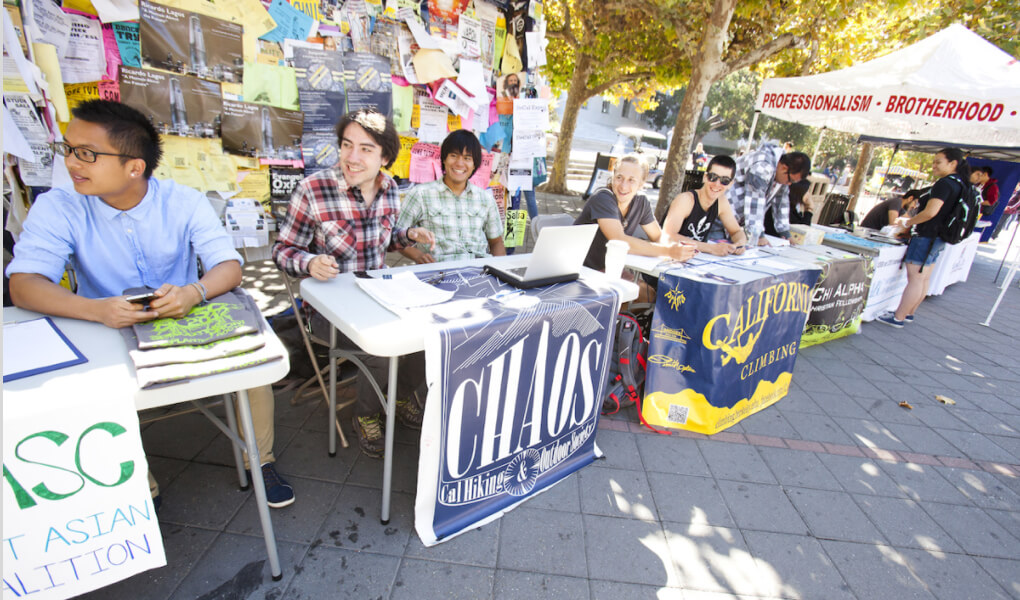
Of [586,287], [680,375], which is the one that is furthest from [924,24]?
[586,287]

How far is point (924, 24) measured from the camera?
7.80m

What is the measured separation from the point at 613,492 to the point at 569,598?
65 centimetres

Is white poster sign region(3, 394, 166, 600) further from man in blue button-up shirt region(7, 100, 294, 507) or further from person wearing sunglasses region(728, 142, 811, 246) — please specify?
person wearing sunglasses region(728, 142, 811, 246)

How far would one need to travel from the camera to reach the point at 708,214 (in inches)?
152

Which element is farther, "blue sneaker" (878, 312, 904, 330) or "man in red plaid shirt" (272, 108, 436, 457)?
"blue sneaker" (878, 312, 904, 330)

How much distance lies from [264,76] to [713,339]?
2.99 m

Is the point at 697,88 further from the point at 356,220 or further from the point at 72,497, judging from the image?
the point at 72,497

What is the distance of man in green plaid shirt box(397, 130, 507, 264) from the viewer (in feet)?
9.23

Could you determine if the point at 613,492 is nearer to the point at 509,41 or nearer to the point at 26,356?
the point at 26,356

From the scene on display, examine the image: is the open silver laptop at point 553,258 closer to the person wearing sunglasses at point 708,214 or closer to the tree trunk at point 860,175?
the person wearing sunglasses at point 708,214

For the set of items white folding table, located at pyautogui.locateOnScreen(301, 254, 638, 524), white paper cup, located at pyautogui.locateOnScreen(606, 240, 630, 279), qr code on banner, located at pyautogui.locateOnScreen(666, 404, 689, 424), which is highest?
white paper cup, located at pyautogui.locateOnScreen(606, 240, 630, 279)

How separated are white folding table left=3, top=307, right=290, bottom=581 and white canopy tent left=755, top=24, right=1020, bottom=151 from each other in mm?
5794

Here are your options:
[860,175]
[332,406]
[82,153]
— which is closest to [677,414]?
[332,406]

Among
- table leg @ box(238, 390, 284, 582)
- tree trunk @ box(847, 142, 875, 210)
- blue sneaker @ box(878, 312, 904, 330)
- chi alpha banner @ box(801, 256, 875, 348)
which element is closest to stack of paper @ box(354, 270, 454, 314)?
table leg @ box(238, 390, 284, 582)
